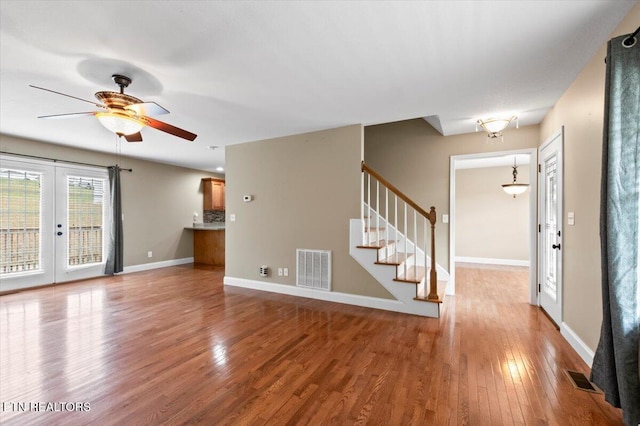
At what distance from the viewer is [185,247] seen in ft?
24.5

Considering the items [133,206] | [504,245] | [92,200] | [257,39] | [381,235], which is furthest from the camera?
[504,245]

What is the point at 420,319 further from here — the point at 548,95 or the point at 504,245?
the point at 504,245

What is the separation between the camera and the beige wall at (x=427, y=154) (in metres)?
4.25

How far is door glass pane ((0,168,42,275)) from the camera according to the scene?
174 inches

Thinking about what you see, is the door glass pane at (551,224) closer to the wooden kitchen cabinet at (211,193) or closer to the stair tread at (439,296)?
the stair tread at (439,296)

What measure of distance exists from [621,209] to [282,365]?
2529 millimetres

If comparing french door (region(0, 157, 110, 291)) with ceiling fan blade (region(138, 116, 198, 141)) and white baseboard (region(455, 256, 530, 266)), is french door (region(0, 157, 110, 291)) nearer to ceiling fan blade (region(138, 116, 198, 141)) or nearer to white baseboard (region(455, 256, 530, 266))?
ceiling fan blade (region(138, 116, 198, 141))

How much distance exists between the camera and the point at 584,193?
2.48 meters

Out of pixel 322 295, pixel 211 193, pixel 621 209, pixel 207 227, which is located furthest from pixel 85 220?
pixel 621 209

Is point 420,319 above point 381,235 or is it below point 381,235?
below

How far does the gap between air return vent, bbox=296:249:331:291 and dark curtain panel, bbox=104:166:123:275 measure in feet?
13.3

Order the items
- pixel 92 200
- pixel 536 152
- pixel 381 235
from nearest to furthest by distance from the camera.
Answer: pixel 536 152, pixel 381 235, pixel 92 200

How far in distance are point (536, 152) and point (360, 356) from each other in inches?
149

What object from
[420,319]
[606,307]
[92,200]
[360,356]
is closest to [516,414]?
[606,307]
